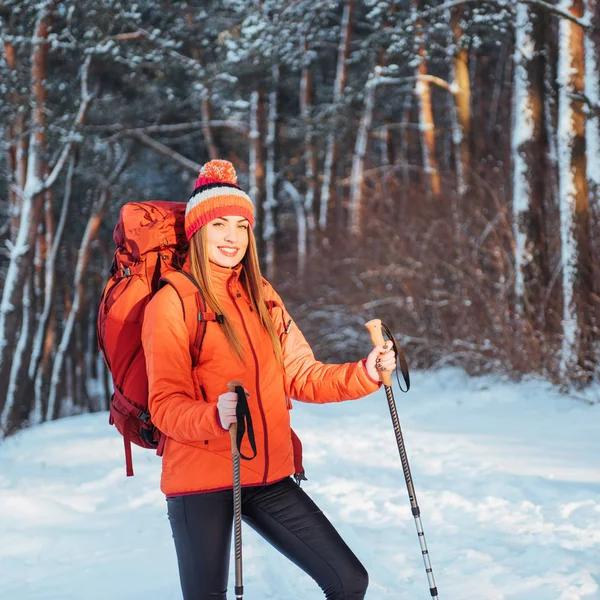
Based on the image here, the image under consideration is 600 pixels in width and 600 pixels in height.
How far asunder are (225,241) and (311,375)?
0.57 metres

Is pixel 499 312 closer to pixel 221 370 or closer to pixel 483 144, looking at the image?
pixel 221 370

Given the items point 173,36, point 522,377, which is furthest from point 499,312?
point 173,36

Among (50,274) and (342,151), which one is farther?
(342,151)

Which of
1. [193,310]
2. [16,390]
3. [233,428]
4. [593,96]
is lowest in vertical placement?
[16,390]

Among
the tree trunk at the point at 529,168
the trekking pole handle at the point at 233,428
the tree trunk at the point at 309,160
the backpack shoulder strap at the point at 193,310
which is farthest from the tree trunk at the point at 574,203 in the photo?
the tree trunk at the point at 309,160

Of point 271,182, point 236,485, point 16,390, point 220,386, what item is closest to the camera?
point 236,485

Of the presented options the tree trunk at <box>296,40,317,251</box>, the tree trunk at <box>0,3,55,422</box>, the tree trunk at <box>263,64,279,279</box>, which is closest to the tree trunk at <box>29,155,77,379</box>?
the tree trunk at <box>263,64,279,279</box>

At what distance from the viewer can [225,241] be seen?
3.17 metres

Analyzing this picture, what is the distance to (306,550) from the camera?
9.42 feet

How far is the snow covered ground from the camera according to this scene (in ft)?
16.2

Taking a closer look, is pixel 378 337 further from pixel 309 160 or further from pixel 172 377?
pixel 309 160

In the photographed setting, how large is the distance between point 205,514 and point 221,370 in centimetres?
47

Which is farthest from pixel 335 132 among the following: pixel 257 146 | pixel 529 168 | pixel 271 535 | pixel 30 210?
pixel 271 535

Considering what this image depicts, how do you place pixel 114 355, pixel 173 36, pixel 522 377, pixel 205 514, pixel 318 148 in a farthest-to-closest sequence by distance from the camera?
pixel 318 148 → pixel 173 36 → pixel 522 377 → pixel 114 355 → pixel 205 514
